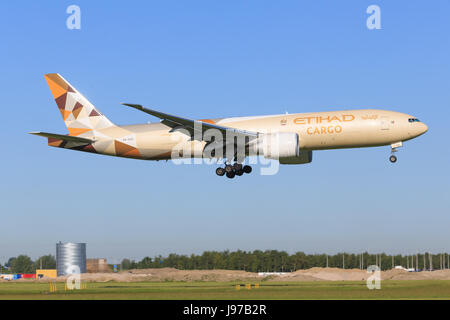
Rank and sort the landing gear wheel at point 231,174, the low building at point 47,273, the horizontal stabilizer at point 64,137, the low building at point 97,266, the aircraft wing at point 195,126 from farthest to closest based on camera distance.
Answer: the low building at point 47,273 < the low building at point 97,266 < the horizontal stabilizer at point 64,137 < the landing gear wheel at point 231,174 < the aircraft wing at point 195,126

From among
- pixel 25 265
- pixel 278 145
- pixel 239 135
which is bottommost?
pixel 25 265

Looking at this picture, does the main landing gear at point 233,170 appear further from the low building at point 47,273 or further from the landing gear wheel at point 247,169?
the low building at point 47,273

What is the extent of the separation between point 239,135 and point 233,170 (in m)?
3.59

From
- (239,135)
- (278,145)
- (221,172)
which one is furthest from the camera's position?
(221,172)

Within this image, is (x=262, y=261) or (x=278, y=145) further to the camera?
(x=262, y=261)

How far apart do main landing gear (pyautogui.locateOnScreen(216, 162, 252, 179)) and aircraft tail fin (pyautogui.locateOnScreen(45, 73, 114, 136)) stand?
10.2 m

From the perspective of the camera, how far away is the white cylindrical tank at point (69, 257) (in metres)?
96.4

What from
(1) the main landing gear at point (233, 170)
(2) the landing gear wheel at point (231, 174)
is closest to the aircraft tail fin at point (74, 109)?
(1) the main landing gear at point (233, 170)

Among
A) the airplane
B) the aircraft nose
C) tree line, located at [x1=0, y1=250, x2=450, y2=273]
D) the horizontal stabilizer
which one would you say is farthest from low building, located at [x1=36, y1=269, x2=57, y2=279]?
the aircraft nose

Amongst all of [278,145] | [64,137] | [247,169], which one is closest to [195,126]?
[278,145]

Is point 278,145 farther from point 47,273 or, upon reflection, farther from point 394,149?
point 47,273

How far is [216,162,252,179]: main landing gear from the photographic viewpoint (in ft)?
145

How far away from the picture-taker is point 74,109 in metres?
50.1
